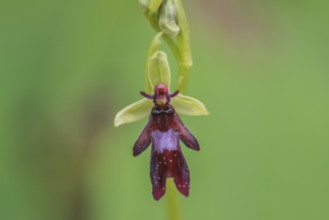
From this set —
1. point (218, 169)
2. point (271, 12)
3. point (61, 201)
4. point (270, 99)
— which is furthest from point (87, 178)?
point (271, 12)

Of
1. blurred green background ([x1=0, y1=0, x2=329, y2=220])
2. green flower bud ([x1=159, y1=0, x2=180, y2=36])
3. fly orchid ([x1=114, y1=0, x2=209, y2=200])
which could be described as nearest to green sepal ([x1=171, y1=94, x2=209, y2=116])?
fly orchid ([x1=114, y1=0, x2=209, y2=200])

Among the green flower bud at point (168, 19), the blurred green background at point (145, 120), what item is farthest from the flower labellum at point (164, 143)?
the blurred green background at point (145, 120)

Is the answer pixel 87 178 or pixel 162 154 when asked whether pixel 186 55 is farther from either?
pixel 87 178

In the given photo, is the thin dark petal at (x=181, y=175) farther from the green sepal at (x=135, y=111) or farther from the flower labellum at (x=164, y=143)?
the green sepal at (x=135, y=111)

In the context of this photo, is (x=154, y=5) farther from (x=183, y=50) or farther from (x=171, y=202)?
(x=171, y=202)

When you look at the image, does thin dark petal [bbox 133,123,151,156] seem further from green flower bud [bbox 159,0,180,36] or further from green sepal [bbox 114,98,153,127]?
green flower bud [bbox 159,0,180,36]
